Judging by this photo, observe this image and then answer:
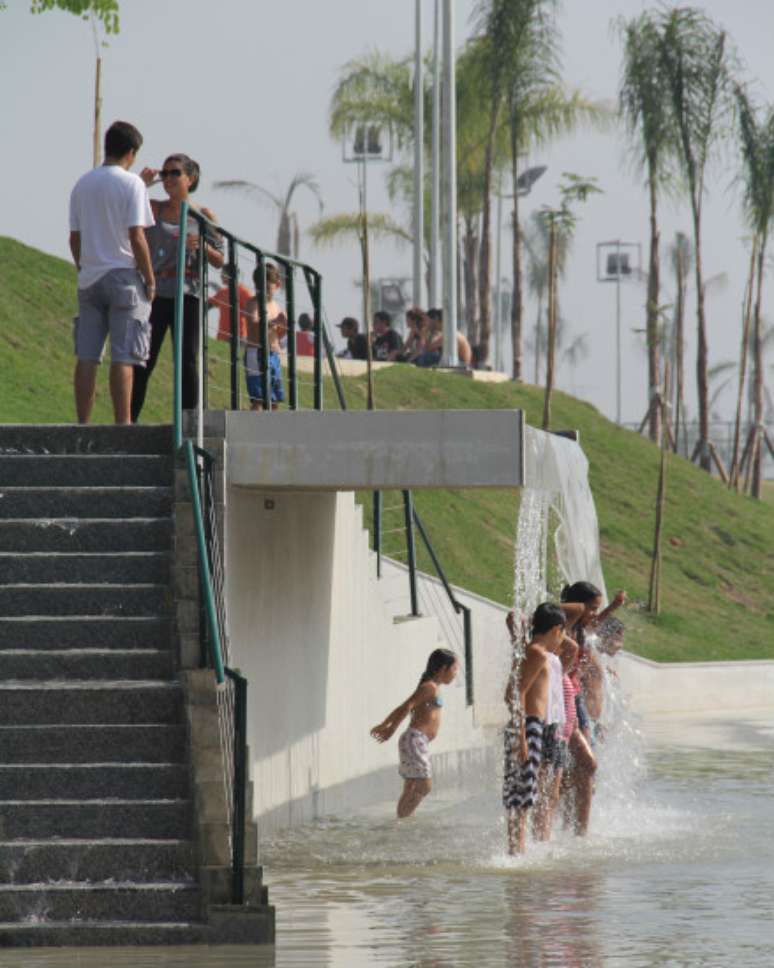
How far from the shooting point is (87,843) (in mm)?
10258

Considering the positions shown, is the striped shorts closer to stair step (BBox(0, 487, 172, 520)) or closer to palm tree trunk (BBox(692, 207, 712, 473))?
stair step (BBox(0, 487, 172, 520))

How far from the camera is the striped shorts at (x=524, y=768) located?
42.7ft

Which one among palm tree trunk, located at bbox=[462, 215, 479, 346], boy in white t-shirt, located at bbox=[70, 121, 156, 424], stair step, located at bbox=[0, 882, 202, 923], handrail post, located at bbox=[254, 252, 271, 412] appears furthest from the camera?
palm tree trunk, located at bbox=[462, 215, 479, 346]

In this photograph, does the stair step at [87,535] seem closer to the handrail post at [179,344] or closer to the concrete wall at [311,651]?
the handrail post at [179,344]

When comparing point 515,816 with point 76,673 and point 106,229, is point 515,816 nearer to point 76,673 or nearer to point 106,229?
point 76,673

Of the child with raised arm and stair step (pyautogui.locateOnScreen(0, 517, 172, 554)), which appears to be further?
the child with raised arm

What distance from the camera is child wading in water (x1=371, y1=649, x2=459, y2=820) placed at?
15.3m

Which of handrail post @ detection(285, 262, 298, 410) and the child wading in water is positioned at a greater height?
handrail post @ detection(285, 262, 298, 410)

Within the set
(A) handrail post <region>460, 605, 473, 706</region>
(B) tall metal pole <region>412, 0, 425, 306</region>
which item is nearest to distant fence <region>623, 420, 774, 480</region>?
(B) tall metal pole <region>412, 0, 425, 306</region>

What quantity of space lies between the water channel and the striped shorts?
38cm

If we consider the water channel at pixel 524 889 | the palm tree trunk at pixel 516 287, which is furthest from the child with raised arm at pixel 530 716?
the palm tree trunk at pixel 516 287

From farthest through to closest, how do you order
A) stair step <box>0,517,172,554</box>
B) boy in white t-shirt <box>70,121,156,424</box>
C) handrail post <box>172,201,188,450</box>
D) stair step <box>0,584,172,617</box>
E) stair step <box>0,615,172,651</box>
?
boy in white t-shirt <box>70,121,156,424</box> < handrail post <box>172,201,188,450</box> < stair step <box>0,517,172,554</box> < stair step <box>0,584,172,617</box> < stair step <box>0,615,172,651</box>

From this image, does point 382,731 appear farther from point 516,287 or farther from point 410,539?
point 516,287

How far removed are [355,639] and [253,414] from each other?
15.2 feet
